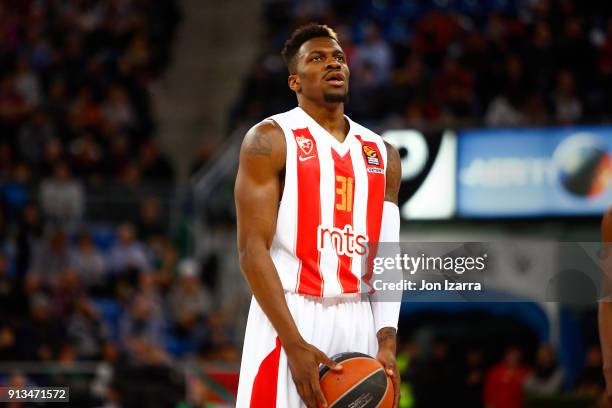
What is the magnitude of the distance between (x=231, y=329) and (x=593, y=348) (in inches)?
155

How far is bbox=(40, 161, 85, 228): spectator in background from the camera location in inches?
536

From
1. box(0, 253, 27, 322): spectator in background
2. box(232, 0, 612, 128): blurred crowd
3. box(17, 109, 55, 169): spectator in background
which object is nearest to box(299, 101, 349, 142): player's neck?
box(232, 0, 612, 128): blurred crowd

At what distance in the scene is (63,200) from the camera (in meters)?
13.6

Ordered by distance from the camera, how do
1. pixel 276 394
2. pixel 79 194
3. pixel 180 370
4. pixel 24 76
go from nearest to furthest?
1. pixel 276 394
2. pixel 180 370
3. pixel 79 194
4. pixel 24 76

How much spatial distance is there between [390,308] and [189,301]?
347 inches

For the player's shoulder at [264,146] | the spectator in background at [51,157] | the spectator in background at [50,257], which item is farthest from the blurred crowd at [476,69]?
the player's shoulder at [264,146]

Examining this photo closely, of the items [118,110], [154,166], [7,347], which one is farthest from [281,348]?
[118,110]

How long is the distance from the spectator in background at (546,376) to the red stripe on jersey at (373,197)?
7088 mm

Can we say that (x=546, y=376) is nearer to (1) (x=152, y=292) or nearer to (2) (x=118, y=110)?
(1) (x=152, y=292)

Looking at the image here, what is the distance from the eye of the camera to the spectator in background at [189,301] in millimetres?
13273

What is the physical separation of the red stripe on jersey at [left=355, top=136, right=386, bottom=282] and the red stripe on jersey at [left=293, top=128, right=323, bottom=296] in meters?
0.26

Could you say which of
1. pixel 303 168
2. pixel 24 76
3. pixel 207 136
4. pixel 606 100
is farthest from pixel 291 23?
pixel 303 168

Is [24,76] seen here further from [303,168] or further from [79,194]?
[303,168]

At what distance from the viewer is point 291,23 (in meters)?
16.9
